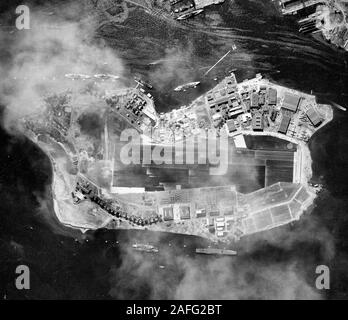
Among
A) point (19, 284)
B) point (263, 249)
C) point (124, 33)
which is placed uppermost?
point (124, 33)

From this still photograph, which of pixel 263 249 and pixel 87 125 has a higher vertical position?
pixel 87 125

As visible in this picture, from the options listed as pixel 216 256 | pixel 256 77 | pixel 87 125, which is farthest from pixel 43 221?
pixel 256 77

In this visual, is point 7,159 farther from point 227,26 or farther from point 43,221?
point 227,26

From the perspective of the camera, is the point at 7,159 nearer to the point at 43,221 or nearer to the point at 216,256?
the point at 43,221

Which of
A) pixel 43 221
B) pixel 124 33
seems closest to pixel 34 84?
pixel 124 33

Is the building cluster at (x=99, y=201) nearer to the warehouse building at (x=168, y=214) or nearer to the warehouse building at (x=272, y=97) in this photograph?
the warehouse building at (x=168, y=214)
